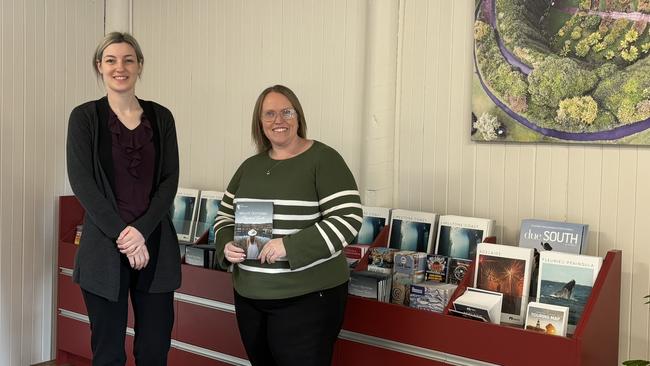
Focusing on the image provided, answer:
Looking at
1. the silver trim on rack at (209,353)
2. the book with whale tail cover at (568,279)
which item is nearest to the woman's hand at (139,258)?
the silver trim on rack at (209,353)

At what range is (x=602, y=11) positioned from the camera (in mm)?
2273

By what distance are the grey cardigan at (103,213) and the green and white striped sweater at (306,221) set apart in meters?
0.28

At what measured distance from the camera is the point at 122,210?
2076 millimetres

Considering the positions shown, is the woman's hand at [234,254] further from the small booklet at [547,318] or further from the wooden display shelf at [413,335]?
the small booklet at [547,318]

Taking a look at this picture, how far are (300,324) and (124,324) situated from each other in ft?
1.95

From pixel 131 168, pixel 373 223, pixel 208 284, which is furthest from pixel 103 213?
pixel 373 223

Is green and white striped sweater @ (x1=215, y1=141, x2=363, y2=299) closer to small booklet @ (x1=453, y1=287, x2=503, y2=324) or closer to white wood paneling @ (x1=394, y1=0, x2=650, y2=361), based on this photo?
small booklet @ (x1=453, y1=287, x2=503, y2=324)

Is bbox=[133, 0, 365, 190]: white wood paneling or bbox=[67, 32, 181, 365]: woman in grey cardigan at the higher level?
bbox=[133, 0, 365, 190]: white wood paneling

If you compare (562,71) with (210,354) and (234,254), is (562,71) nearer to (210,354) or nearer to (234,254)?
(234,254)

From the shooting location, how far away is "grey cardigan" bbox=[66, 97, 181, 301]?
2.03 metres

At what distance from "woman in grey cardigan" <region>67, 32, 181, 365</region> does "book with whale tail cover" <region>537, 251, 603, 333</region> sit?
123cm

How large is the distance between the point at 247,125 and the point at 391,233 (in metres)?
1.13

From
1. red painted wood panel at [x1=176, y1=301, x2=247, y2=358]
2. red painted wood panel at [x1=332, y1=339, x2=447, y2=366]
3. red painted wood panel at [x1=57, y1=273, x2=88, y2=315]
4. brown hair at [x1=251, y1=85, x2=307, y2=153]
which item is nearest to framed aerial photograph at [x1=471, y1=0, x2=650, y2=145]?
brown hair at [x1=251, y1=85, x2=307, y2=153]

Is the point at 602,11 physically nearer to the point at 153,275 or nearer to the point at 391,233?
the point at 391,233
